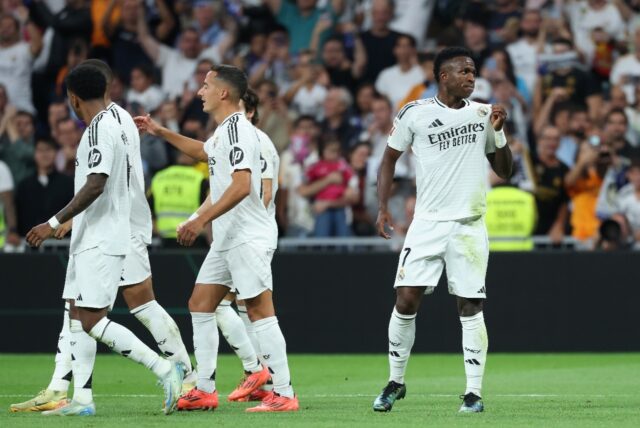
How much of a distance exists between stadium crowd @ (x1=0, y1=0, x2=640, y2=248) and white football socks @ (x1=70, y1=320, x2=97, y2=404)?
6567 mm

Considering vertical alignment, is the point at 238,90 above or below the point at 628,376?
above

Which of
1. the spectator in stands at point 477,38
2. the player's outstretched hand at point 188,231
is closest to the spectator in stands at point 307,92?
the spectator in stands at point 477,38

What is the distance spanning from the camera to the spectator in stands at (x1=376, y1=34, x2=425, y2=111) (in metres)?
18.8

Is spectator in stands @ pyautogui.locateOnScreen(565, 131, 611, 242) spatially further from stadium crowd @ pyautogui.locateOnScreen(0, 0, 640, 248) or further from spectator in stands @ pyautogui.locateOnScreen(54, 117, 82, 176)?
spectator in stands @ pyautogui.locateOnScreen(54, 117, 82, 176)

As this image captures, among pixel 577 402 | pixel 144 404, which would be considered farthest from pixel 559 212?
pixel 144 404

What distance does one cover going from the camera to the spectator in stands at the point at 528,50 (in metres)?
18.8

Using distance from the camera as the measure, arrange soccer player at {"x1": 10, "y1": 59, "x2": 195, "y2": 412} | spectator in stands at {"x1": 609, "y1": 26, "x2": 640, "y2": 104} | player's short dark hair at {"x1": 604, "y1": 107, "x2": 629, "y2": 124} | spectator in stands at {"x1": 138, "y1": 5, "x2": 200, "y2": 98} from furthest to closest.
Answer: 1. spectator in stands at {"x1": 138, "y1": 5, "x2": 200, "y2": 98}
2. spectator in stands at {"x1": 609, "y1": 26, "x2": 640, "y2": 104}
3. player's short dark hair at {"x1": 604, "y1": 107, "x2": 629, "y2": 124}
4. soccer player at {"x1": 10, "y1": 59, "x2": 195, "y2": 412}

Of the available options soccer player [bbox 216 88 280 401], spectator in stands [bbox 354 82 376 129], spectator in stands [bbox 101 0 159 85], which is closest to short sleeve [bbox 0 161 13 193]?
spectator in stands [bbox 101 0 159 85]

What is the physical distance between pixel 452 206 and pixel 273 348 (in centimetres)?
159

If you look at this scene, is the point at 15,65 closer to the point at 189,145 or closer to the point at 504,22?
the point at 504,22

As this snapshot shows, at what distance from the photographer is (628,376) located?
13.2 meters

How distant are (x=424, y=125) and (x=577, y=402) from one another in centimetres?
249

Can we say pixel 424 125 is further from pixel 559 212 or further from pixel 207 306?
pixel 559 212

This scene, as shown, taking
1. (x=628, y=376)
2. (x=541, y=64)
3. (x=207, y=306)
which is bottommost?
(x=628, y=376)
